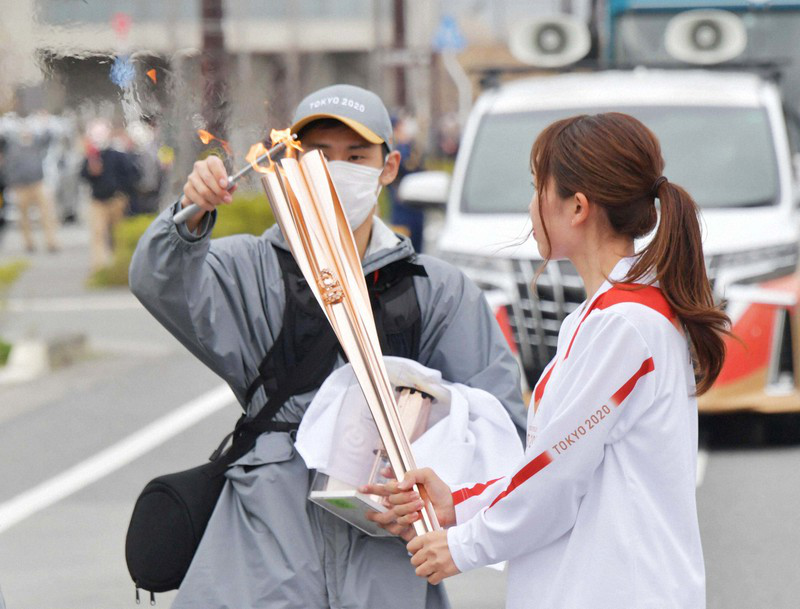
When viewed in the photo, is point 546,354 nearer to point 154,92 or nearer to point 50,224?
point 154,92

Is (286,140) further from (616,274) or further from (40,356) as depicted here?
(40,356)

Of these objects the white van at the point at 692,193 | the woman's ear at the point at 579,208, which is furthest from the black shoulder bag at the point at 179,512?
the white van at the point at 692,193

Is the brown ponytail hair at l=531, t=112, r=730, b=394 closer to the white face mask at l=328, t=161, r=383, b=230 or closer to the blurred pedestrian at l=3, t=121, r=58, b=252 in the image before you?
the white face mask at l=328, t=161, r=383, b=230

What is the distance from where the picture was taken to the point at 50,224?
891 inches

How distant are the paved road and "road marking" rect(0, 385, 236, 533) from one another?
0.06 meters

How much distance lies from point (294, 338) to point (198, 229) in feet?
1.08

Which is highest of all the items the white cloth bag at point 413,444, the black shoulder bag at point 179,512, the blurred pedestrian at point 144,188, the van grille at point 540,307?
the white cloth bag at point 413,444

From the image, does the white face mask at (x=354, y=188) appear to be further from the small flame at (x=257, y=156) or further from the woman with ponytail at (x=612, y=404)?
the woman with ponytail at (x=612, y=404)

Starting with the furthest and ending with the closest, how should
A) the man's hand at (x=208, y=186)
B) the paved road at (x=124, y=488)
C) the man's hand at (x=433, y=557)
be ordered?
the paved road at (x=124, y=488)
the man's hand at (x=208, y=186)
the man's hand at (x=433, y=557)

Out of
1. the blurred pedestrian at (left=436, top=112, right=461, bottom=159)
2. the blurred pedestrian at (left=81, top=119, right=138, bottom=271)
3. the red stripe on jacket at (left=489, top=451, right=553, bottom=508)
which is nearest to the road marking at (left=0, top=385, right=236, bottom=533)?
the red stripe on jacket at (left=489, top=451, right=553, bottom=508)

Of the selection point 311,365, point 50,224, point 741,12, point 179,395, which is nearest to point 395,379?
point 311,365

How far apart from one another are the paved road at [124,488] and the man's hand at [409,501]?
9.50ft

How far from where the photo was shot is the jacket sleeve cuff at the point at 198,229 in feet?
9.67

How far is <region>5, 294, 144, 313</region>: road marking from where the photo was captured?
15.7 m
